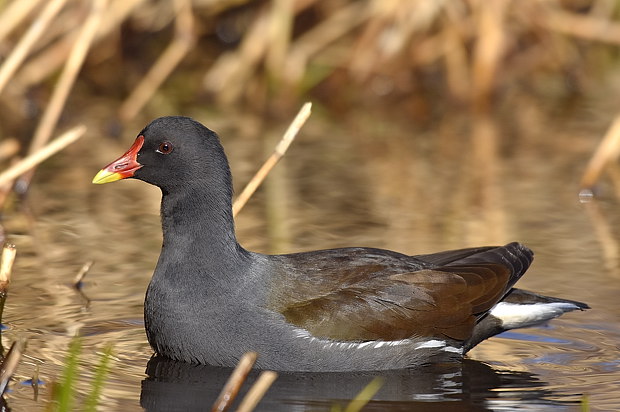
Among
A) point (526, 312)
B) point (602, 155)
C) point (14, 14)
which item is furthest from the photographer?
point (602, 155)

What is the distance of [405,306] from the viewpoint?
17.3ft

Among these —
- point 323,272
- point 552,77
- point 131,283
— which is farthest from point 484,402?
point 552,77

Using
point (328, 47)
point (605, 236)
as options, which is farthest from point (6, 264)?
point (328, 47)

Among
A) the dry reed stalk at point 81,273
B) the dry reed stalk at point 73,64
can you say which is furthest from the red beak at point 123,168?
the dry reed stalk at point 73,64

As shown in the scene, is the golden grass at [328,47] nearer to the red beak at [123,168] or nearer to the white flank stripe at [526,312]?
the red beak at [123,168]

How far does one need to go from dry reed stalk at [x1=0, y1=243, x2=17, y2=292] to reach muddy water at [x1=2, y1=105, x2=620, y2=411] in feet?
1.17

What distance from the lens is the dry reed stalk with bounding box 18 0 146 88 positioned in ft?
33.0

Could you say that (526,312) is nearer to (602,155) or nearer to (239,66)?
(602,155)

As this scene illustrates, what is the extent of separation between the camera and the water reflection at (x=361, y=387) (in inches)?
186

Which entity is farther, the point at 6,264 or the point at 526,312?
the point at 526,312

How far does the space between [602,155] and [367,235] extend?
1.78 m

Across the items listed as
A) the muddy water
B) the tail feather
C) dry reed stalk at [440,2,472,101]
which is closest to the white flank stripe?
the tail feather

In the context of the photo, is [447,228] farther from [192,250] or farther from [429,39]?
[429,39]

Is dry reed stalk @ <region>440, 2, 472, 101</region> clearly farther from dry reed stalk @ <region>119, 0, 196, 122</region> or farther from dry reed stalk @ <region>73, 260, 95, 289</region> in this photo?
dry reed stalk @ <region>73, 260, 95, 289</region>
